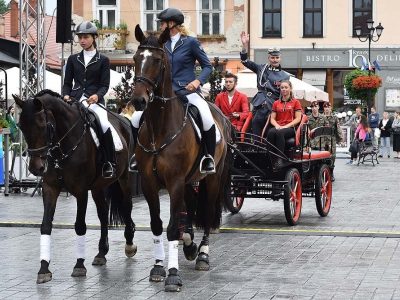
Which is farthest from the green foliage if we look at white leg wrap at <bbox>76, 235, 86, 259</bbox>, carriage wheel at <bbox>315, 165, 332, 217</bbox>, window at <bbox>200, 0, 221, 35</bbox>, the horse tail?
white leg wrap at <bbox>76, 235, 86, 259</bbox>

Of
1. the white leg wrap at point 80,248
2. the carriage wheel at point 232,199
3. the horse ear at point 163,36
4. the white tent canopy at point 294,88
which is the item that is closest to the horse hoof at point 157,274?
the white leg wrap at point 80,248

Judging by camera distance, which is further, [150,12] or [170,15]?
[150,12]

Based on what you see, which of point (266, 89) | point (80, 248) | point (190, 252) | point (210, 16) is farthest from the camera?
point (210, 16)

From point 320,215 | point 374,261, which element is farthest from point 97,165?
point 320,215

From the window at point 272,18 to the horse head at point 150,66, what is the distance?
39.6 metres

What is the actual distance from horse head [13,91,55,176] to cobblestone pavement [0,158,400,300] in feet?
3.76

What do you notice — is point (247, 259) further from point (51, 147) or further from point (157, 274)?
point (51, 147)

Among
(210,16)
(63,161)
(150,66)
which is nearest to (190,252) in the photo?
(63,161)

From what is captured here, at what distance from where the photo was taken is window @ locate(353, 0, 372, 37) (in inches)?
1868

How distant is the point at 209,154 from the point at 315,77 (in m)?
39.0

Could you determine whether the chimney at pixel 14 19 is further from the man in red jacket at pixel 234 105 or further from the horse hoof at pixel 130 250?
the horse hoof at pixel 130 250

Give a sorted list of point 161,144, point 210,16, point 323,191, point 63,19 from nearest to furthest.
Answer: point 161,144, point 323,191, point 63,19, point 210,16

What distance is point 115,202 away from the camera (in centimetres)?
1091

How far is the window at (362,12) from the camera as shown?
4744 centimetres
